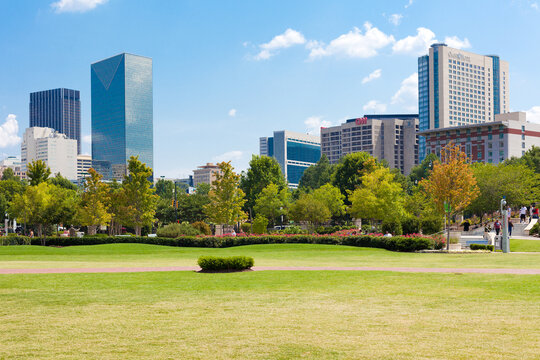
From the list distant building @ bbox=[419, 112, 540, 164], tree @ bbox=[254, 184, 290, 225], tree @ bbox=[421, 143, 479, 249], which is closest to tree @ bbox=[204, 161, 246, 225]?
tree @ bbox=[254, 184, 290, 225]

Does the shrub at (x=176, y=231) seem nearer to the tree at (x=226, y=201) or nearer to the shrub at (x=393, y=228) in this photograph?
the tree at (x=226, y=201)

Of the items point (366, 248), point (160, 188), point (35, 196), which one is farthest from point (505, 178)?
point (160, 188)

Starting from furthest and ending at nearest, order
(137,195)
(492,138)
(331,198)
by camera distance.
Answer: (492,138) < (331,198) < (137,195)

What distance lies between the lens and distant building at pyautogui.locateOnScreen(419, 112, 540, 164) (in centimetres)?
16300

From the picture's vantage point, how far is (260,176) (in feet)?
323

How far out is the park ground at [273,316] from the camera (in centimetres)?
966

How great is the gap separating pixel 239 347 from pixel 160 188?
17416 cm

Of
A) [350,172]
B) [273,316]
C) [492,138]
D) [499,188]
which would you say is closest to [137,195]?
[350,172]

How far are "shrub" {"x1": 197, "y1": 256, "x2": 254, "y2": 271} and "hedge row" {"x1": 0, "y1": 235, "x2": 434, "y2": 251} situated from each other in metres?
19.4

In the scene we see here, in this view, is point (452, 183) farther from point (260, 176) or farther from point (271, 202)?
point (260, 176)

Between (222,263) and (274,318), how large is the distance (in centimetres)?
1074

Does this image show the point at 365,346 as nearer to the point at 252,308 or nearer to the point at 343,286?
the point at 252,308

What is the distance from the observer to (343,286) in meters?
18.1

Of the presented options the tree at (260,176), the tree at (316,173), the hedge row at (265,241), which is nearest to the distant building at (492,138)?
the tree at (316,173)
